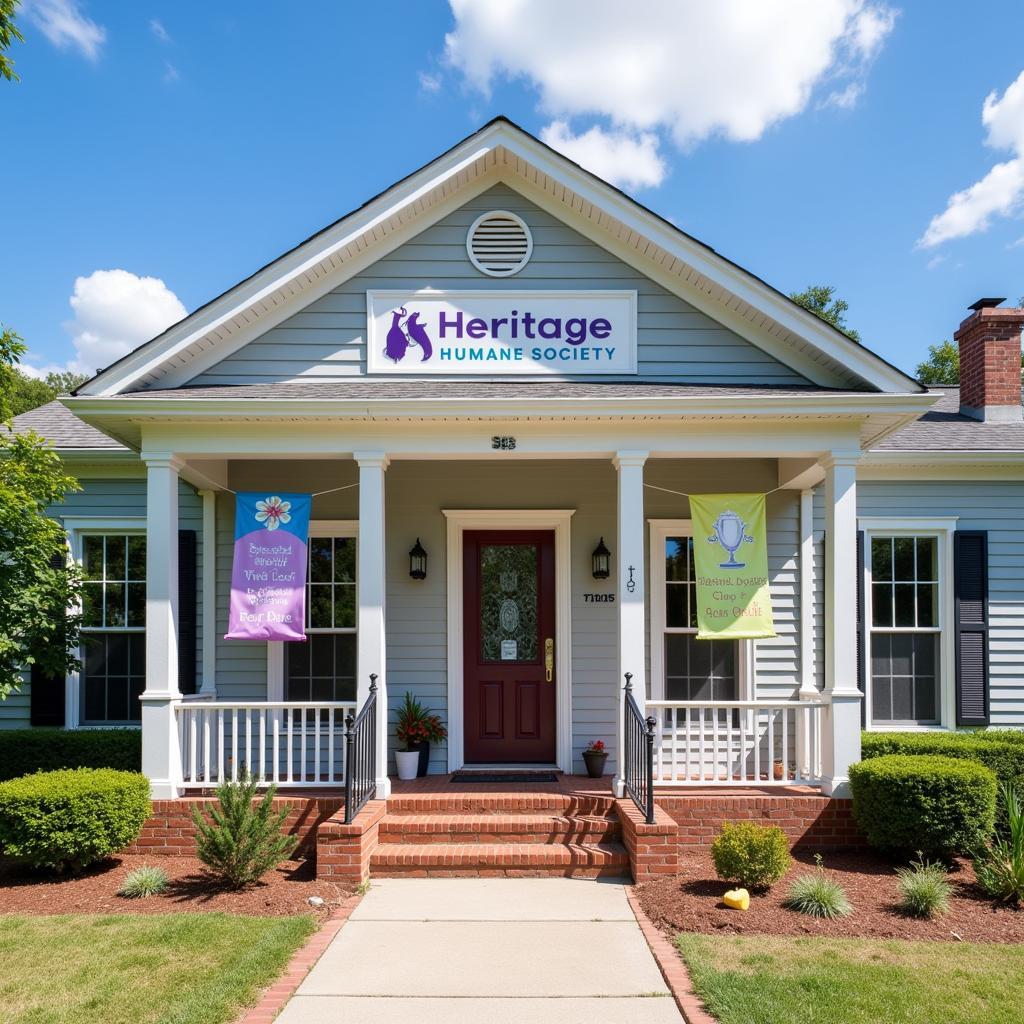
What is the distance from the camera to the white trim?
9.22 meters

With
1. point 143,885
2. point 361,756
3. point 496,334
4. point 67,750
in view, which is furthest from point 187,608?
point 496,334

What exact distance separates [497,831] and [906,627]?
547 centimetres

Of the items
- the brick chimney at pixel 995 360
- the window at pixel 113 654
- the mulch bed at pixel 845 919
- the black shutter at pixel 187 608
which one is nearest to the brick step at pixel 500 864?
the mulch bed at pixel 845 919

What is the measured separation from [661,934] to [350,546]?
17.6 ft

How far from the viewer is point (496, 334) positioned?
842cm

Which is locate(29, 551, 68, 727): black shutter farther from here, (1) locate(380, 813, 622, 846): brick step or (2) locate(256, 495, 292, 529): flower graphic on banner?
(1) locate(380, 813, 622, 846): brick step

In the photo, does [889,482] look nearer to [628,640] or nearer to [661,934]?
[628,640]

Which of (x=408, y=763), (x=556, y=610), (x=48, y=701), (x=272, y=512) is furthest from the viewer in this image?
(x=48, y=701)

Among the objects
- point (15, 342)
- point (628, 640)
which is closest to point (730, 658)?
point (628, 640)

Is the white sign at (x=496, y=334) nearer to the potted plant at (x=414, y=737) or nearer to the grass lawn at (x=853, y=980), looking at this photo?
the potted plant at (x=414, y=737)

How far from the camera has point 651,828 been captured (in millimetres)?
6652

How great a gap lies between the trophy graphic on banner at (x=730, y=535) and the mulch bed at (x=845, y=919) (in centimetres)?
254

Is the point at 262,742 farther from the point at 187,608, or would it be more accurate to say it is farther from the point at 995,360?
the point at 995,360

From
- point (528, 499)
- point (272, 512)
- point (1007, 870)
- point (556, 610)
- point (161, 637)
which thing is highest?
point (528, 499)
